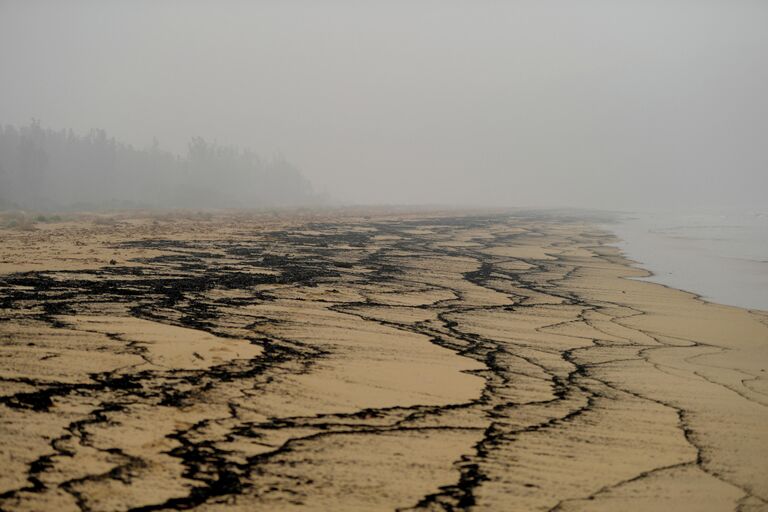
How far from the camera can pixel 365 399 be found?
444 centimetres

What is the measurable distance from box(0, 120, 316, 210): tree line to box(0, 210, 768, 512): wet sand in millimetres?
51059

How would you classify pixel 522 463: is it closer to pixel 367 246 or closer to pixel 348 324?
pixel 348 324

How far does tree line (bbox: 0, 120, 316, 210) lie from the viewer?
66525 millimetres

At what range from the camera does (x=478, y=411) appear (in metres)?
4.29

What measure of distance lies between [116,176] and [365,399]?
85.2 m

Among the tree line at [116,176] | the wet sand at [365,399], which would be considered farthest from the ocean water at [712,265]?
the tree line at [116,176]

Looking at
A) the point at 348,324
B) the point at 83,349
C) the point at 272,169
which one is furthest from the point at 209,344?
the point at 272,169

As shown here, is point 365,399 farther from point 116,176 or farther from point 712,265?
point 116,176

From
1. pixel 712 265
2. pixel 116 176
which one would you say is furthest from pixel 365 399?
pixel 116 176

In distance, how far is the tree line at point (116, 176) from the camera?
6653 cm

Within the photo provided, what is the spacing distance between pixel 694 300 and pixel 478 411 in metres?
7.33

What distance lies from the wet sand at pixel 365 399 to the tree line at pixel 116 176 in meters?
51.1

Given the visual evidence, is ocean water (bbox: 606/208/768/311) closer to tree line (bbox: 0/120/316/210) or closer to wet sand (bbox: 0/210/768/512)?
wet sand (bbox: 0/210/768/512)

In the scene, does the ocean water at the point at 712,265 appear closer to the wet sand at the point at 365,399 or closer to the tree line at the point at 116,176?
the wet sand at the point at 365,399
